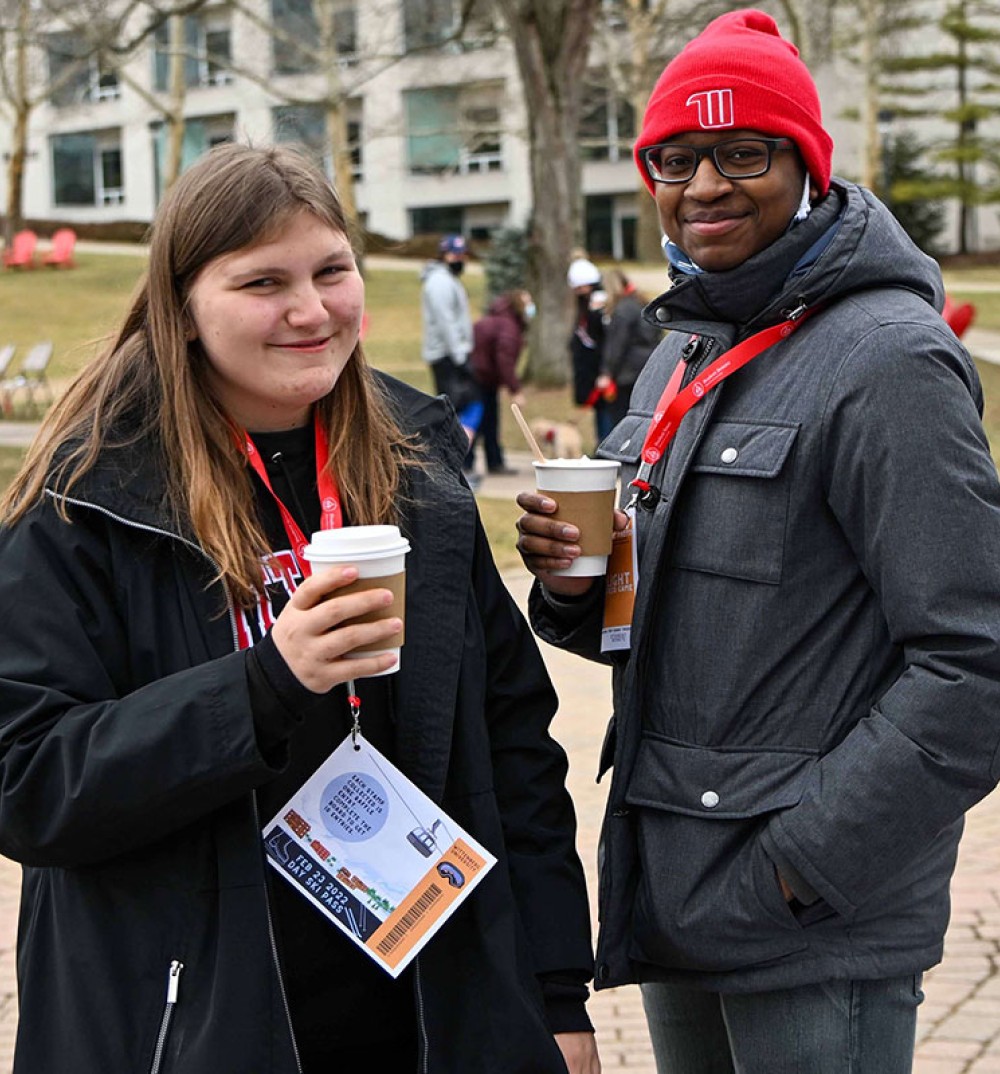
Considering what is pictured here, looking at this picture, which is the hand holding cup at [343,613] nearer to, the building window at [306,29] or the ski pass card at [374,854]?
the ski pass card at [374,854]

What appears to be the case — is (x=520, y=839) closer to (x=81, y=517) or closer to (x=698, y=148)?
(x=81, y=517)

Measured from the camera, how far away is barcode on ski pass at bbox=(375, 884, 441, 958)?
2.24 m

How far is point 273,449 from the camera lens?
240 centimetres

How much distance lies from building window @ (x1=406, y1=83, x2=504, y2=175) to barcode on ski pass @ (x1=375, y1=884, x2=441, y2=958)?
47125 millimetres

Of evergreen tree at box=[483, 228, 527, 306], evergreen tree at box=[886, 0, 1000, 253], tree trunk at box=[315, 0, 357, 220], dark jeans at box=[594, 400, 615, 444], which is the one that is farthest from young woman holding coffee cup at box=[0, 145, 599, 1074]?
evergreen tree at box=[886, 0, 1000, 253]

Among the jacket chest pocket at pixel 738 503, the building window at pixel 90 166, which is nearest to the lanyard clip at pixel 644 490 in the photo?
the jacket chest pocket at pixel 738 503

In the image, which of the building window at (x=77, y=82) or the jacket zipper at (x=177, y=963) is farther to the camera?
the building window at (x=77, y=82)

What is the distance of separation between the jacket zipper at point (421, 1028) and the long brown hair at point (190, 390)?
593mm

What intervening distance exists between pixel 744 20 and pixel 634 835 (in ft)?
4.27

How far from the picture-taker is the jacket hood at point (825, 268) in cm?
226

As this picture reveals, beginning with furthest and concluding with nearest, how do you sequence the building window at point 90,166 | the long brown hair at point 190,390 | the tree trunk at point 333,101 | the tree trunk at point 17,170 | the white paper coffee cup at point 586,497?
the building window at point 90,166
the tree trunk at point 17,170
the tree trunk at point 333,101
the white paper coffee cup at point 586,497
the long brown hair at point 190,390

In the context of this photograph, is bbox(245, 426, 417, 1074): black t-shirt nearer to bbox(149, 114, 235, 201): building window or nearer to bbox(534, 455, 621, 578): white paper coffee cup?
bbox(534, 455, 621, 578): white paper coffee cup

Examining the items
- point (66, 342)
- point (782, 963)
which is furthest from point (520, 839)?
point (66, 342)

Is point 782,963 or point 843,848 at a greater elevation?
point 843,848
